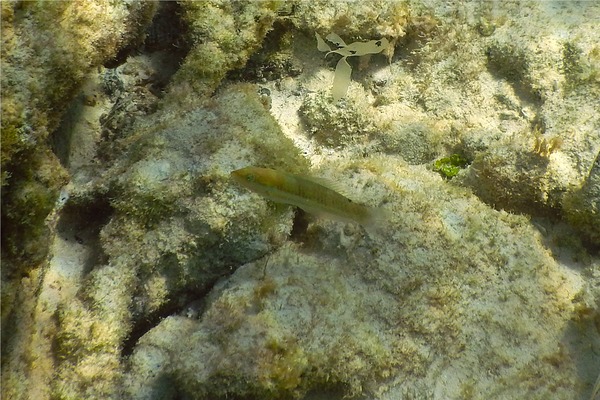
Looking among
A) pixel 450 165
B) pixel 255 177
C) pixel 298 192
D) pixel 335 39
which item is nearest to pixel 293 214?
pixel 298 192

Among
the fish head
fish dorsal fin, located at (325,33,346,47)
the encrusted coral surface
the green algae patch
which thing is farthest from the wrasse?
fish dorsal fin, located at (325,33,346,47)

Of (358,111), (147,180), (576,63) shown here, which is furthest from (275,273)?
(576,63)

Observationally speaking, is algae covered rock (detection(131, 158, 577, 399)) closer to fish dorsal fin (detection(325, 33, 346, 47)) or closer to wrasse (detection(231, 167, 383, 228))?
wrasse (detection(231, 167, 383, 228))

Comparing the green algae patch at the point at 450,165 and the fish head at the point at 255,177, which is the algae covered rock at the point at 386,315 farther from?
the fish head at the point at 255,177

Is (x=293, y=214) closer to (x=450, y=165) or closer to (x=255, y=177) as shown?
(x=255, y=177)

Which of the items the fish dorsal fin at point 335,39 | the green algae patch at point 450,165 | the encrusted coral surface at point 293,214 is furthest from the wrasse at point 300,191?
the fish dorsal fin at point 335,39
